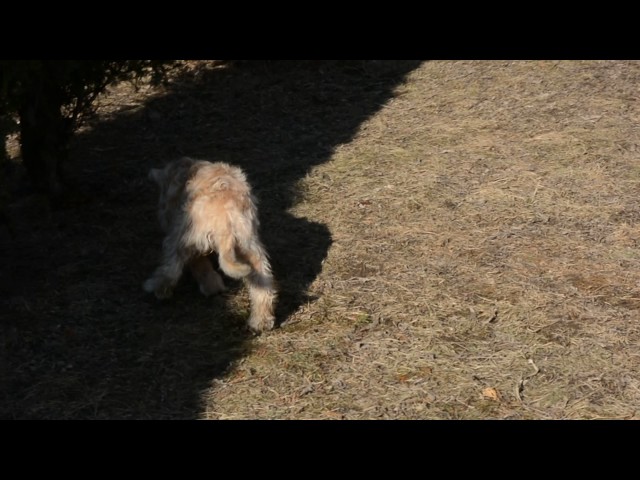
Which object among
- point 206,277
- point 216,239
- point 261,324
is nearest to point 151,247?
point 206,277

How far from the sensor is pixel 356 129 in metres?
9.47

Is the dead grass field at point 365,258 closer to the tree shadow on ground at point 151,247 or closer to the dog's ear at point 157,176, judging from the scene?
the tree shadow on ground at point 151,247

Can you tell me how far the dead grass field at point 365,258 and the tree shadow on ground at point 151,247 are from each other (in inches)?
0.8

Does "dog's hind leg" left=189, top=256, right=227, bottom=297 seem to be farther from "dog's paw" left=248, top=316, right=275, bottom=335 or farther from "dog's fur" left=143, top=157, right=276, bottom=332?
"dog's paw" left=248, top=316, right=275, bottom=335

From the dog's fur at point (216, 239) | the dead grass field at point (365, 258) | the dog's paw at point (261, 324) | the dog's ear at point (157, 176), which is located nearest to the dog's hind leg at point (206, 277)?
the dog's fur at point (216, 239)

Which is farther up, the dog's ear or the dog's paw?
the dog's ear

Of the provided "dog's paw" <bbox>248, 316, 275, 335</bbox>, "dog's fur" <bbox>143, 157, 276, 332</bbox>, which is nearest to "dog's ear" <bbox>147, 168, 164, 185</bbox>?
"dog's fur" <bbox>143, 157, 276, 332</bbox>

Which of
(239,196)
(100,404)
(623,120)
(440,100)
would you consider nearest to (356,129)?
(440,100)

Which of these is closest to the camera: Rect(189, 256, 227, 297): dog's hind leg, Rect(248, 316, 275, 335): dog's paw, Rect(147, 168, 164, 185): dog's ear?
Rect(248, 316, 275, 335): dog's paw

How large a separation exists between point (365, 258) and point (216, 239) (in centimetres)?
152

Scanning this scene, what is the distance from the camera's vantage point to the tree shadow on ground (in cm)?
557

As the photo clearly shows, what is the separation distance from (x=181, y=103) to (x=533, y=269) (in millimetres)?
4849

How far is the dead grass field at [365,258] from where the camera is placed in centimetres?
550

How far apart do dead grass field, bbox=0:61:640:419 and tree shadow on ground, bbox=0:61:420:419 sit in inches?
0.8
